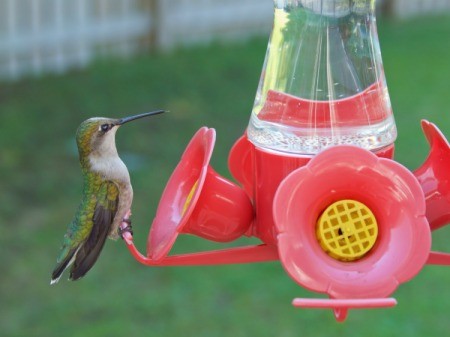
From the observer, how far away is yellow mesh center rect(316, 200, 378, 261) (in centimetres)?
198

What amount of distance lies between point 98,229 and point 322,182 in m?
0.78

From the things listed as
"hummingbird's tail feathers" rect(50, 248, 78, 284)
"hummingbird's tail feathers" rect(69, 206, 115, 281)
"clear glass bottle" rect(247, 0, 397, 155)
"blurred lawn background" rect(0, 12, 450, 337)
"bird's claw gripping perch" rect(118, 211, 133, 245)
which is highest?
"clear glass bottle" rect(247, 0, 397, 155)

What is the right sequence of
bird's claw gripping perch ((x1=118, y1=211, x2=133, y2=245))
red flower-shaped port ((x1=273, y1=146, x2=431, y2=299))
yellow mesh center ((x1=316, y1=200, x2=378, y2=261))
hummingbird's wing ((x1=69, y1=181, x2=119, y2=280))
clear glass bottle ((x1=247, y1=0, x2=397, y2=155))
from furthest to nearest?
hummingbird's wing ((x1=69, y1=181, x2=119, y2=280)) → bird's claw gripping perch ((x1=118, y1=211, x2=133, y2=245)) → clear glass bottle ((x1=247, y1=0, x2=397, y2=155)) → yellow mesh center ((x1=316, y1=200, x2=378, y2=261)) → red flower-shaped port ((x1=273, y1=146, x2=431, y2=299))

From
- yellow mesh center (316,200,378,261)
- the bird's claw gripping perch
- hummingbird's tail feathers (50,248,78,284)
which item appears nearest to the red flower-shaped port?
yellow mesh center (316,200,378,261)

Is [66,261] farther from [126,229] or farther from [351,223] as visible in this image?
[351,223]

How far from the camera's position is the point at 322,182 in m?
1.95

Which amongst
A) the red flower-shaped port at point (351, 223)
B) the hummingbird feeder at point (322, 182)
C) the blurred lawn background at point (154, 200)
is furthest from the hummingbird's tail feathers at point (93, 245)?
the blurred lawn background at point (154, 200)

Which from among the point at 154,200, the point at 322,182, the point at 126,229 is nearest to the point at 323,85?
the point at 322,182

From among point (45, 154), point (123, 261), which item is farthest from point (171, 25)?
point (123, 261)

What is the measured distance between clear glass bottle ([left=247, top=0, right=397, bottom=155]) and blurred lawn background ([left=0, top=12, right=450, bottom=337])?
247cm

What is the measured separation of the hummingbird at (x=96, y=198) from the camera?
237 centimetres

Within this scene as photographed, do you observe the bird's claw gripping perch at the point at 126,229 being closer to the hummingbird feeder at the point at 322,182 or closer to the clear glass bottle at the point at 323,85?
the hummingbird feeder at the point at 322,182

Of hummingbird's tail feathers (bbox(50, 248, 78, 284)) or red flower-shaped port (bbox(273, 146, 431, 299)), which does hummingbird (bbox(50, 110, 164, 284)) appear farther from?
red flower-shaped port (bbox(273, 146, 431, 299))

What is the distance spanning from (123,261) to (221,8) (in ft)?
18.4
